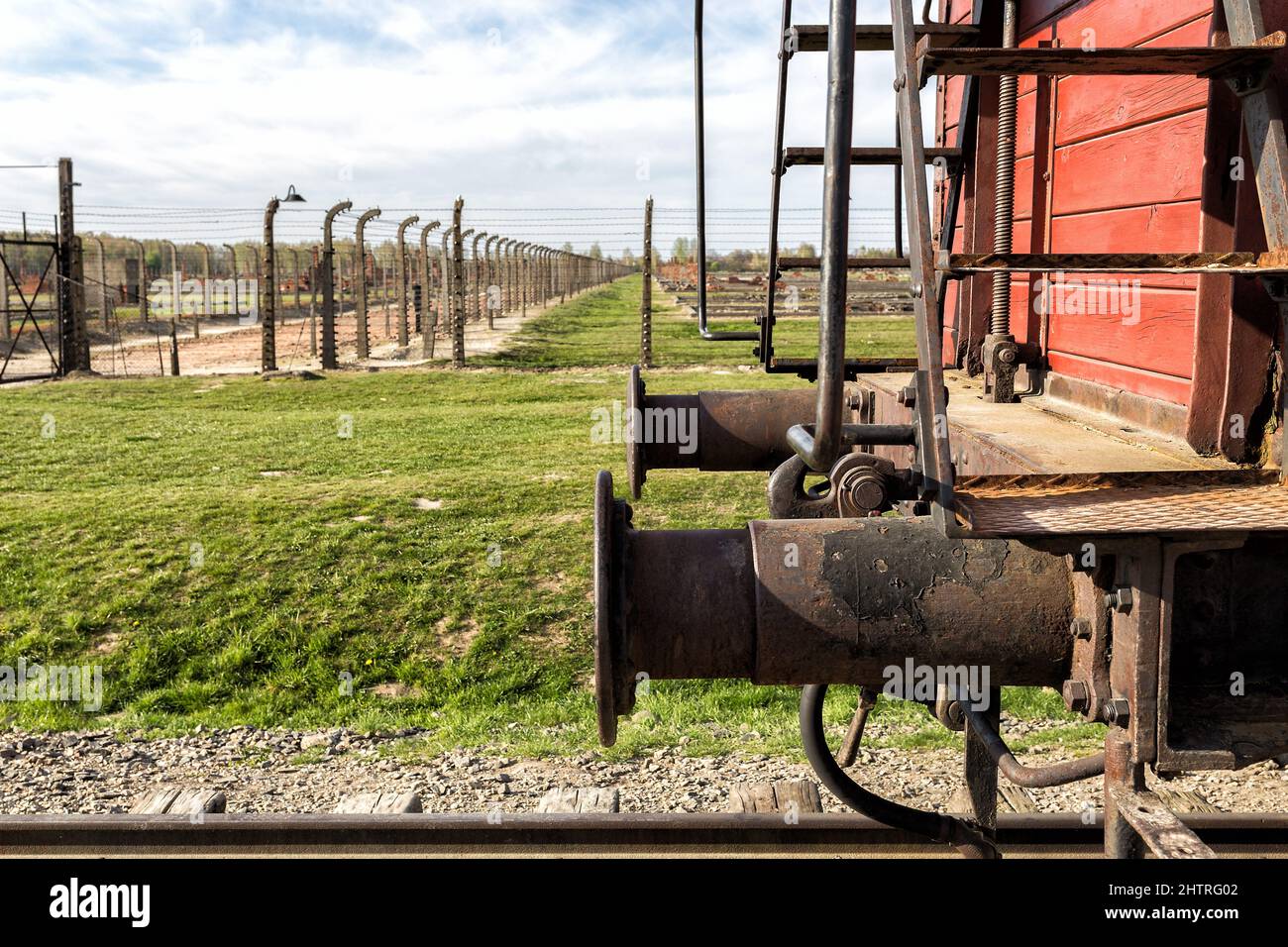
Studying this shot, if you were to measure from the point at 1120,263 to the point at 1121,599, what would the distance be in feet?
2.17

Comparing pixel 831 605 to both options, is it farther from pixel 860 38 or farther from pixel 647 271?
pixel 647 271

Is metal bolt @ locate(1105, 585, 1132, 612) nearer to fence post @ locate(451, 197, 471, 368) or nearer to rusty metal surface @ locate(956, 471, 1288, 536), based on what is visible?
rusty metal surface @ locate(956, 471, 1288, 536)

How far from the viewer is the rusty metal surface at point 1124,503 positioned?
211cm

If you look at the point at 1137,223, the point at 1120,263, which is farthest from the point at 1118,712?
the point at 1137,223

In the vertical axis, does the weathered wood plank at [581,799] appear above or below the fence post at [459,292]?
below

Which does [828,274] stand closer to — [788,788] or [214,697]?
[788,788]

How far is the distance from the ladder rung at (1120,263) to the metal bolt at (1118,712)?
852 millimetres

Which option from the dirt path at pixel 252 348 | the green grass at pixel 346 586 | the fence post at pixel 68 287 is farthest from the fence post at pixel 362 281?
the green grass at pixel 346 586

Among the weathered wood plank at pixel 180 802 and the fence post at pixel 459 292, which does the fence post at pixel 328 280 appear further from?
the weathered wood plank at pixel 180 802

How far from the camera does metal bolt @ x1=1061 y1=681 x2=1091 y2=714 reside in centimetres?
238

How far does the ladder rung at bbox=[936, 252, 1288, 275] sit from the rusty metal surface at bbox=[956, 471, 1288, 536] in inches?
17.1

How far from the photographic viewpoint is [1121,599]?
225 centimetres

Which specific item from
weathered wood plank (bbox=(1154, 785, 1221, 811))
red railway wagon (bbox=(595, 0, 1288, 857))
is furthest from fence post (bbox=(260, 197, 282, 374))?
red railway wagon (bbox=(595, 0, 1288, 857))
